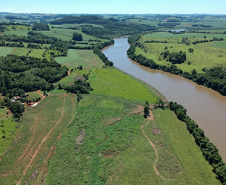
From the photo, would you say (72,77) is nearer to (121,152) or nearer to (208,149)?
(121,152)

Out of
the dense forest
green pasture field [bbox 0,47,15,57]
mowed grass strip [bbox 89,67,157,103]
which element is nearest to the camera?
mowed grass strip [bbox 89,67,157,103]

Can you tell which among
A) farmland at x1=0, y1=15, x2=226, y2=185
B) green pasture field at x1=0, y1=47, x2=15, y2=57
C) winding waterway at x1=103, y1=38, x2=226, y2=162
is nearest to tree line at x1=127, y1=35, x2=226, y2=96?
winding waterway at x1=103, y1=38, x2=226, y2=162

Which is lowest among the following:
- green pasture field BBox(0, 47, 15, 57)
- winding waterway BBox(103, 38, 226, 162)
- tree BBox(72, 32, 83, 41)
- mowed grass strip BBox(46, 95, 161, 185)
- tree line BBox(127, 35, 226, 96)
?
mowed grass strip BBox(46, 95, 161, 185)

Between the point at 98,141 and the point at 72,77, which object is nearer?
the point at 98,141

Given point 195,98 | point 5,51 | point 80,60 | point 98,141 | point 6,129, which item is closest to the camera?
point 98,141

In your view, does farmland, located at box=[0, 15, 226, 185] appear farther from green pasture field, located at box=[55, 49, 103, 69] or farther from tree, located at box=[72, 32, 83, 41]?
tree, located at box=[72, 32, 83, 41]

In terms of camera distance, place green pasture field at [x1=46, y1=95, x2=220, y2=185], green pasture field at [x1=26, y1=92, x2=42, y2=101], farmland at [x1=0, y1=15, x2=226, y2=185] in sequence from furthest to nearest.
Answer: green pasture field at [x1=26, y1=92, x2=42, y2=101] < farmland at [x1=0, y1=15, x2=226, y2=185] < green pasture field at [x1=46, y1=95, x2=220, y2=185]

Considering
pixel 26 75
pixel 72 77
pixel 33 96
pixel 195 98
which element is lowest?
pixel 195 98

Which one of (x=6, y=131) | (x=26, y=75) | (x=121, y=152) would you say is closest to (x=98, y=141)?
(x=121, y=152)
